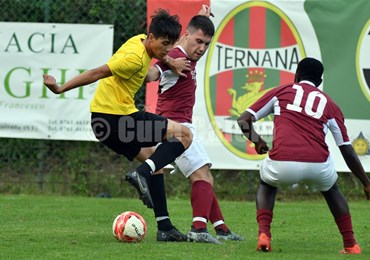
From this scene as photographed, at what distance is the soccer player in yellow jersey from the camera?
6.96 metres

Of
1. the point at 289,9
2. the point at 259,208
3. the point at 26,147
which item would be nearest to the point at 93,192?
the point at 26,147

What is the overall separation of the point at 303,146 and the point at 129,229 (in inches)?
65.5

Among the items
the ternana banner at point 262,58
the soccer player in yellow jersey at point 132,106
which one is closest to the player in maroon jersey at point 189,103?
the soccer player in yellow jersey at point 132,106

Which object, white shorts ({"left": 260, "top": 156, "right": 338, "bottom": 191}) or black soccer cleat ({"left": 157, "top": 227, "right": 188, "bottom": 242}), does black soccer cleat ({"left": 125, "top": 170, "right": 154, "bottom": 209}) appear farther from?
white shorts ({"left": 260, "top": 156, "right": 338, "bottom": 191})

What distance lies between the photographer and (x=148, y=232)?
8031 millimetres

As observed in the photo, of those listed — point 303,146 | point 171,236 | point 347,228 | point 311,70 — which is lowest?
point 171,236

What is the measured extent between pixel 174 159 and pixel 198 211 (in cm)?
53

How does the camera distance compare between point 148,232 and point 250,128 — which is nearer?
point 250,128

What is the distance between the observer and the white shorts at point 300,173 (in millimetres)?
6293

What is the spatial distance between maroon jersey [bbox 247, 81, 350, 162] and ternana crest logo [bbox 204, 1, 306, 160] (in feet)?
15.5

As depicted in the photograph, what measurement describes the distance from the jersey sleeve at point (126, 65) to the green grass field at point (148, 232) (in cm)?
138

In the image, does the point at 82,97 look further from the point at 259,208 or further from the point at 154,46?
the point at 259,208

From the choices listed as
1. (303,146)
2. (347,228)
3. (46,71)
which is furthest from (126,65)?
(46,71)

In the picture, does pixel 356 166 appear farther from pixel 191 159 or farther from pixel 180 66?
pixel 180 66
